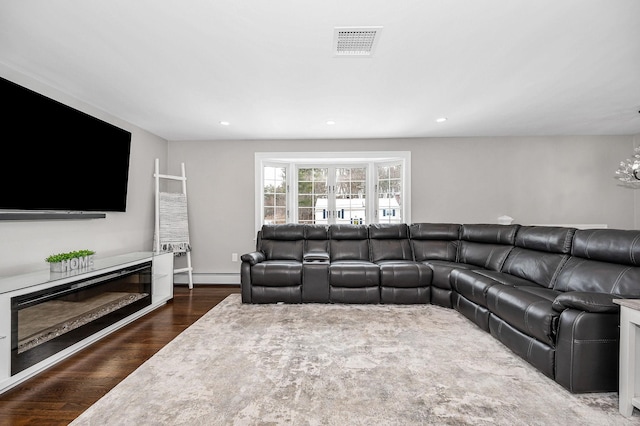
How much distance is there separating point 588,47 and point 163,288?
485 centimetres

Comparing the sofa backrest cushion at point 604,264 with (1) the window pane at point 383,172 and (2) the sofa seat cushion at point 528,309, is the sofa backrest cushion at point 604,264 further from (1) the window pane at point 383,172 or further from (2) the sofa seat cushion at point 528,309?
(1) the window pane at point 383,172

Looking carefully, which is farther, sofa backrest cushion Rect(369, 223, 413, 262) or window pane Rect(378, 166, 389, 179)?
window pane Rect(378, 166, 389, 179)

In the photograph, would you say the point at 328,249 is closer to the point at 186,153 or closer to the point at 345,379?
the point at 345,379

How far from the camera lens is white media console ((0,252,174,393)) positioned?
2.05 metres

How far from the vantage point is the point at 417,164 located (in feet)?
16.6

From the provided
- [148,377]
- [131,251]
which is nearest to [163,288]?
[131,251]

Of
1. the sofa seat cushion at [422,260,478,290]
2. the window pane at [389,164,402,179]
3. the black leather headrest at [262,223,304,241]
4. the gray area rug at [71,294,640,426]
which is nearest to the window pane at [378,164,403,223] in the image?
the window pane at [389,164,402,179]

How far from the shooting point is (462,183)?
198 inches

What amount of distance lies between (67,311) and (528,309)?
3.54 m

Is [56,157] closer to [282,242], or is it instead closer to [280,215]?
[282,242]

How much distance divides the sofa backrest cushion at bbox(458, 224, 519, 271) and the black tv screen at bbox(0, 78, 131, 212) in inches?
176

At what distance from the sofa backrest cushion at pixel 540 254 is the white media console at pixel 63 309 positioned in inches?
162

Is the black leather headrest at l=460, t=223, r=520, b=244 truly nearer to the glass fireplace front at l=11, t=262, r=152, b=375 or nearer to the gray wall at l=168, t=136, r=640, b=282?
the gray wall at l=168, t=136, r=640, b=282

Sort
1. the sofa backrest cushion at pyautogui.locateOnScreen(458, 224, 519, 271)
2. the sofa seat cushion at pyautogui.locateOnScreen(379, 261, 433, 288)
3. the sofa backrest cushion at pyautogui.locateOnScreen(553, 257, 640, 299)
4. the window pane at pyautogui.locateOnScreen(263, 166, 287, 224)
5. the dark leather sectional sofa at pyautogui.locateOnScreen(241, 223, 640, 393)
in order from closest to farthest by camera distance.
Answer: the dark leather sectional sofa at pyautogui.locateOnScreen(241, 223, 640, 393) < the sofa backrest cushion at pyautogui.locateOnScreen(553, 257, 640, 299) < the sofa backrest cushion at pyautogui.locateOnScreen(458, 224, 519, 271) < the sofa seat cushion at pyautogui.locateOnScreen(379, 261, 433, 288) < the window pane at pyautogui.locateOnScreen(263, 166, 287, 224)
